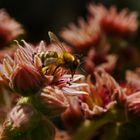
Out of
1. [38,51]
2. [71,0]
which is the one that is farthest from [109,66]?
[71,0]

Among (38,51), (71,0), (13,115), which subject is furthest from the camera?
(71,0)

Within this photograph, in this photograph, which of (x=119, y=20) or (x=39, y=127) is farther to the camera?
(x=119, y=20)

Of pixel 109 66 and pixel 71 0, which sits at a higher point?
pixel 71 0

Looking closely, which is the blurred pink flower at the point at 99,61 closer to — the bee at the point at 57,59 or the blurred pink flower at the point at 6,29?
the blurred pink flower at the point at 6,29

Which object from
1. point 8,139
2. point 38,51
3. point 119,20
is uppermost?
point 119,20

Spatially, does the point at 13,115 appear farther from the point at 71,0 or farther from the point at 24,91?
the point at 71,0

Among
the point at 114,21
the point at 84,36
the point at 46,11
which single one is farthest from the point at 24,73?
the point at 46,11

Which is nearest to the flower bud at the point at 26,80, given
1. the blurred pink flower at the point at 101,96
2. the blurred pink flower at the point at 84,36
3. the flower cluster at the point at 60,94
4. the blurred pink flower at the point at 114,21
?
the flower cluster at the point at 60,94
